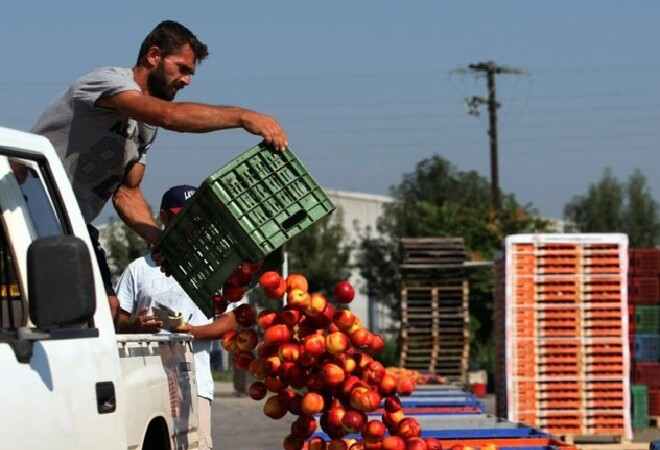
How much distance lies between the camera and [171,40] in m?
7.43

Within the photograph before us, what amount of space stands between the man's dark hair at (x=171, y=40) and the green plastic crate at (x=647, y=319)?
2010cm

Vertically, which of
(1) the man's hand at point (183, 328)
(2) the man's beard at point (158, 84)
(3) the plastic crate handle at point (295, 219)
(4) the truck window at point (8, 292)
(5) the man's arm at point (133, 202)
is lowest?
(1) the man's hand at point (183, 328)

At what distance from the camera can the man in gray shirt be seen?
6.68 meters

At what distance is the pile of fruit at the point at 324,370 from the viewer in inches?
277

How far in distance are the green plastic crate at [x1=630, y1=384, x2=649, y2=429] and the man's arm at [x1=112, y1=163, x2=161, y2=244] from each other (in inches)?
653

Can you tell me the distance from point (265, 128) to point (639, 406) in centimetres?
1799

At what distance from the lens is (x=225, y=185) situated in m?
6.70

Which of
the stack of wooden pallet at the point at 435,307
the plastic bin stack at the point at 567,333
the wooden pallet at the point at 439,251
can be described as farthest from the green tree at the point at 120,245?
the plastic bin stack at the point at 567,333

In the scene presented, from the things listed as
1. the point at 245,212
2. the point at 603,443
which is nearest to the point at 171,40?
the point at 245,212

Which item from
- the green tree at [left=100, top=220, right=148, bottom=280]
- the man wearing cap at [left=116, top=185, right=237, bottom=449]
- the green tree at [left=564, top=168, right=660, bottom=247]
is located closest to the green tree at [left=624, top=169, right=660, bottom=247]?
the green tree at [left=564, top=168, right=660, bottom=247]

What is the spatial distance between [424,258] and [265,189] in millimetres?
28634

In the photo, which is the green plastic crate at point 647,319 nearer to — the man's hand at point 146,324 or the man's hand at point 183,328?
the man's hand at point 183,328

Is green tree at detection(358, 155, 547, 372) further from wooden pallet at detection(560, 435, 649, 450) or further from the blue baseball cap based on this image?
the blue baseball cap

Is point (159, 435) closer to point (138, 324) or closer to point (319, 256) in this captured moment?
point (138, 324)
